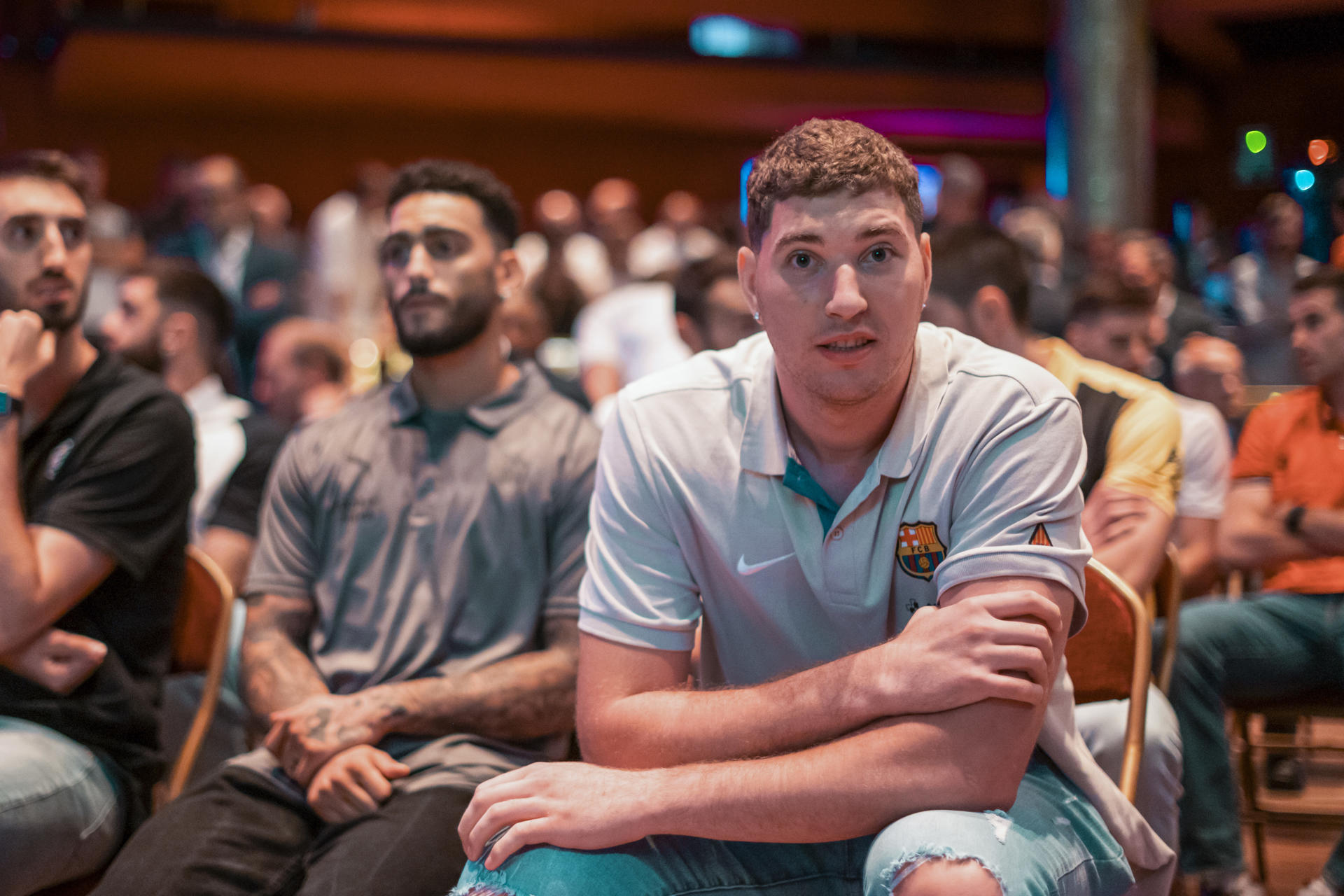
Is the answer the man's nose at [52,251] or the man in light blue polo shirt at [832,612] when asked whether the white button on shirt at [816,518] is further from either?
the man's nose at [52,251]

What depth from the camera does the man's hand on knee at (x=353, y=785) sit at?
78.6 inches

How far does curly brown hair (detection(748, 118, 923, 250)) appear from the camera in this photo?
1.63 m

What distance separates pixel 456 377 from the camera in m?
2.48

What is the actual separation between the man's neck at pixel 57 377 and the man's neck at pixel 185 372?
1.60 meters

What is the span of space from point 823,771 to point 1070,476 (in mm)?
512

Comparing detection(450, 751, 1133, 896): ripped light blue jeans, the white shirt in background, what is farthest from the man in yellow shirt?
detection(450, 751, 1133, 896): ripped light blue jeans

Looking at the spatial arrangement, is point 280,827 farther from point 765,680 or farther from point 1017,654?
point 1017,654

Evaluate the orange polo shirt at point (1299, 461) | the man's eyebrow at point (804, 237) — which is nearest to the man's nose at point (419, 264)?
the man's eyebrow at point (804, 237)

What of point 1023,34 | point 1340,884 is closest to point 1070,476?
point 1340,884

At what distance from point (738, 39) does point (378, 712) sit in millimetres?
10794

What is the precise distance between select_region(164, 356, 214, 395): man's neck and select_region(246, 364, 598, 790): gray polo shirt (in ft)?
5.54

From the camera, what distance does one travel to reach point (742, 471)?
1.73 meters

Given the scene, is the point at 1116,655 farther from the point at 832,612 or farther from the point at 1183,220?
the point at 1183,220

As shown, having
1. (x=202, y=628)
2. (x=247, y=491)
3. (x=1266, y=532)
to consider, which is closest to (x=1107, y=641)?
(x=1266, y=532)
